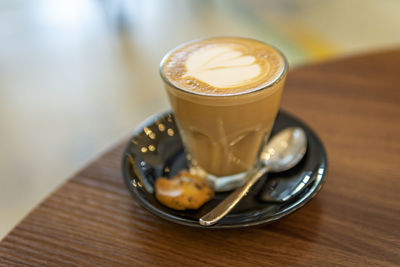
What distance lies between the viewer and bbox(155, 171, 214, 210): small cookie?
1.96 feet

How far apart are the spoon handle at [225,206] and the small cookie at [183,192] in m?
0.04

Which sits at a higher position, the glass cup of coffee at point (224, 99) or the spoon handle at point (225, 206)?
the glass cup of coffee at point (224, 99)

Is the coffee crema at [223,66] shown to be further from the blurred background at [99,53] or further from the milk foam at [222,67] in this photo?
the blurred background at [99,53]

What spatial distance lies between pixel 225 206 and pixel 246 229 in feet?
0.16

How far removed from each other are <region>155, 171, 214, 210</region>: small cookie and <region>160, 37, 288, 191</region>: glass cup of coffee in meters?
0.05

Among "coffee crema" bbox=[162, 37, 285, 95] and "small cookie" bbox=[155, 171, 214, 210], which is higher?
"coffee crema" bbox=[162, 37, 285, 95]

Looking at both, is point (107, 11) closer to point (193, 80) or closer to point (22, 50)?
point (22, 50)

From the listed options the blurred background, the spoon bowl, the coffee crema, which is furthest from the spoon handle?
the blurred background

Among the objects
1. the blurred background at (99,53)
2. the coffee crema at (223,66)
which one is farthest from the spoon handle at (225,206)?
the blurred background at (99,53)

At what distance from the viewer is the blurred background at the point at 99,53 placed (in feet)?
5.24

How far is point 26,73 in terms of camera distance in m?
2.13

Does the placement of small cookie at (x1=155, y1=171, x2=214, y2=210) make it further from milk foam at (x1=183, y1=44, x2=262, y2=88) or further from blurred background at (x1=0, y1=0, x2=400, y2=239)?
blurred background at (x1=0, y1=0, x2=400, y2=239)

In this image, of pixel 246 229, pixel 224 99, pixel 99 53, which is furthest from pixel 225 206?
pixel 99 53

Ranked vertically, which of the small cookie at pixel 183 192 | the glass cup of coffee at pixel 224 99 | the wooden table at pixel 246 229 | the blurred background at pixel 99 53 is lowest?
the blurred background at pixel 99 53
